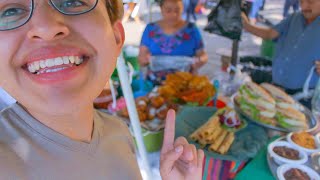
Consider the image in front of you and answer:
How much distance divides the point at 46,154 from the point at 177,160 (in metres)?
0.31

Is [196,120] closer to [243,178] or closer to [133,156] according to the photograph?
[243,178]

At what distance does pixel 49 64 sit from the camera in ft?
1.72

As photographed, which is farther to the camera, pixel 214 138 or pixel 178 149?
pixel 214 138

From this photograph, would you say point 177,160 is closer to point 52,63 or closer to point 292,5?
point 52,63

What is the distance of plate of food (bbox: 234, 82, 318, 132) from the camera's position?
138 cm

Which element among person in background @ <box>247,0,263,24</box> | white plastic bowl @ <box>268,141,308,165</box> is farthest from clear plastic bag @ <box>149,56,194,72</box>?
white plastic bowl @ <box>268,141,308,165</box>

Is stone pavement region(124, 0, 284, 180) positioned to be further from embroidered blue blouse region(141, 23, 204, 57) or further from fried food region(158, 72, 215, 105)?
fried food region(158, 72, 215, 105)

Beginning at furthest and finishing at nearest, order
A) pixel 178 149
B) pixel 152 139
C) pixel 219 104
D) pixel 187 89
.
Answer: pixel 219 104 < pixel 187 89 < pixel 152 139 < pixel 178 149

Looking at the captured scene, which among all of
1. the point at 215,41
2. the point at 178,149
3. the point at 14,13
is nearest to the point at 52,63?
the point at 14,13

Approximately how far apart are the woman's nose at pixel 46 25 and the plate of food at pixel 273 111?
1134mm

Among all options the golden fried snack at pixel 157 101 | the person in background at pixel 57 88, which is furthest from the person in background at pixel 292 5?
the person in background at pixel 57 88

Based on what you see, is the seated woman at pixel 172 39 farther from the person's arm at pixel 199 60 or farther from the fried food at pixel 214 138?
the fried food at pixel 214 138

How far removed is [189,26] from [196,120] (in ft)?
3.66

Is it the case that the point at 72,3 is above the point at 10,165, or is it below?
above
